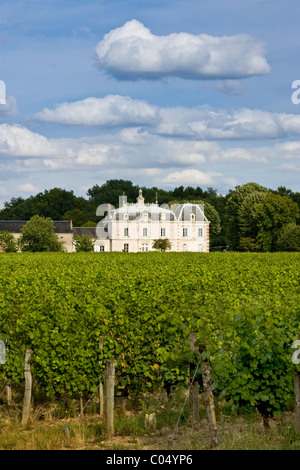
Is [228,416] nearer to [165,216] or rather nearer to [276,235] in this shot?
[276,235]

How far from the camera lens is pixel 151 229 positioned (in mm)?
99000

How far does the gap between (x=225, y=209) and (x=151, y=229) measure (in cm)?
1490

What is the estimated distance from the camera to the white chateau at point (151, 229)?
98.2m

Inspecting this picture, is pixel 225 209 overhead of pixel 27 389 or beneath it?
overhead

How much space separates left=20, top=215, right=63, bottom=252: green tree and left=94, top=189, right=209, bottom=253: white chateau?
49.0 feet

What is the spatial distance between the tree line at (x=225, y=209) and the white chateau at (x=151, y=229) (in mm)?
5470

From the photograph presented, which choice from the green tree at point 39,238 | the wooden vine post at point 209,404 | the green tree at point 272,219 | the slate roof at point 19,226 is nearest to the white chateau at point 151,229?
the slate roof at point 19,226

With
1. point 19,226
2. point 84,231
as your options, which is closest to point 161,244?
point 84,231

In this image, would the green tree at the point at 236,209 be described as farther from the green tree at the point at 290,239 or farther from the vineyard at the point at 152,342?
the vineyard at the point at 152,342

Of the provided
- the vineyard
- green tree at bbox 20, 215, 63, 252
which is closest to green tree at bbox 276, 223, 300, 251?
green tree at bbox 20, 215, 63, 252

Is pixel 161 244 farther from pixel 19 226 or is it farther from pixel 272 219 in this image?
pixel 19 226

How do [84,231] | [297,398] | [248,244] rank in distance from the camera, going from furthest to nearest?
[84,231]
[248,244]
[297,398]

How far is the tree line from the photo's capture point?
87500 millimetres
